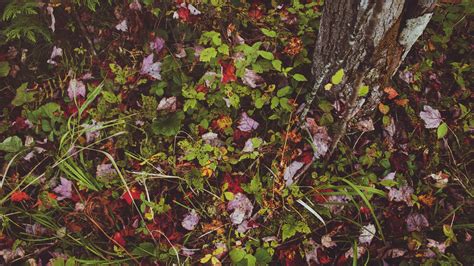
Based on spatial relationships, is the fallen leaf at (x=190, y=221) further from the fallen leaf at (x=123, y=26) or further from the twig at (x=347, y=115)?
the fallen leaf at (x=123, y=26)

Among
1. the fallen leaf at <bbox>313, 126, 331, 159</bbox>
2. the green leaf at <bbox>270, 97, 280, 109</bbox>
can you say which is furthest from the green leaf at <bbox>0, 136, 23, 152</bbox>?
the fallen leaf at <bbox>313, 126, 331, 159</bbox>

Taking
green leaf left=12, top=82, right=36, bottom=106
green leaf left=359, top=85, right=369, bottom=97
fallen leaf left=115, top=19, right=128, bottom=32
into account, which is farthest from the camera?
fallen leaf left=115, top=19, right=128, bottom=32

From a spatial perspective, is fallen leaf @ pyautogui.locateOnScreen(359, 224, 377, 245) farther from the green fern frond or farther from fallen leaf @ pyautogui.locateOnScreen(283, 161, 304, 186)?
the green fern frond

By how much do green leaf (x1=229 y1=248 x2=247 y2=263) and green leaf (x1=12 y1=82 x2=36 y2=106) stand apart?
1.56 meters

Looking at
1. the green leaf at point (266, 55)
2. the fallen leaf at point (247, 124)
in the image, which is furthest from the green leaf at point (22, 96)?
the green leaf at point (266, 55)

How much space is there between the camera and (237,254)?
72.6 inches

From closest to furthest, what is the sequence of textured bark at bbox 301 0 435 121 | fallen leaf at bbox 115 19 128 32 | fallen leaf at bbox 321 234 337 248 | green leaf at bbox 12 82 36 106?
textured bark at bbox 301 0 435 121, fallen leaf at bbox 321 234 337 248, green leaf at bbox 12 82 36 106, fallen leaf at bbox 115 19 128 32

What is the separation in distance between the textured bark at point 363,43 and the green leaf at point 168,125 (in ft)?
2.40

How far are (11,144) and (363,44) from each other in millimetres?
2049

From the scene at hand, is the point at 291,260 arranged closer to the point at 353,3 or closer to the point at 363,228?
the point at 363,228

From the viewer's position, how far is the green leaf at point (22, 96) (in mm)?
2199

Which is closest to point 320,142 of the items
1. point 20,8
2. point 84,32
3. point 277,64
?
point 277,64

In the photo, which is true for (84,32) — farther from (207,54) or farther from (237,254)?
(237,254)

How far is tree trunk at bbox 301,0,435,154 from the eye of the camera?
1.52 m
